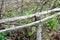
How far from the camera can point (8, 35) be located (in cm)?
442

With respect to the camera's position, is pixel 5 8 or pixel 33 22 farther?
pixel 5 8

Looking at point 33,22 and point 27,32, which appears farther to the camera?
point 27,32

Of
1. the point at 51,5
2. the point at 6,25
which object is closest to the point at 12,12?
the point at 6,25

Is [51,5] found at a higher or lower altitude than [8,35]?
higher

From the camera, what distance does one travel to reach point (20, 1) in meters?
4.42

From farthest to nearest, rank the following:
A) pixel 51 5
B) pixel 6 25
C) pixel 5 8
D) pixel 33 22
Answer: pixel 51 5 → pixel 5 8 → pixel 6 25 → pixel 33 22

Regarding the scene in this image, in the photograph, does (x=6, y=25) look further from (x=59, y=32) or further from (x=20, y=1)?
(x=59, y=32)

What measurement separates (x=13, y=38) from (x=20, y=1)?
30.2 inches

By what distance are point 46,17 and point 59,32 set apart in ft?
3.20

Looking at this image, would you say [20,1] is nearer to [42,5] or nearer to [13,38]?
[42,5]

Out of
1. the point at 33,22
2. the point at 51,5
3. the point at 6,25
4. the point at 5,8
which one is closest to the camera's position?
the point at 33,22

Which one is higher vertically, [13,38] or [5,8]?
[5,8]

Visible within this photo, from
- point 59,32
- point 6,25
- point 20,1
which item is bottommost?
point 59,32

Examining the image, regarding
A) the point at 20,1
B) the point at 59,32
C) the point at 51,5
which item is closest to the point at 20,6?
the point at 20,1
